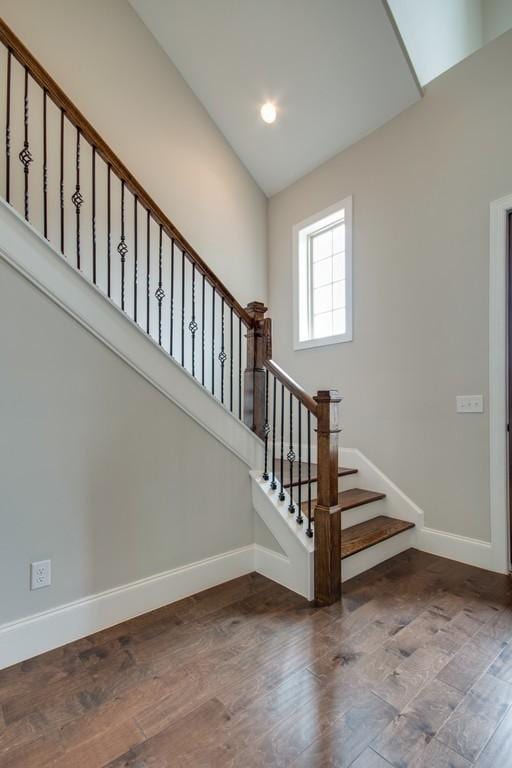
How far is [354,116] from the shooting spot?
10.9 feet

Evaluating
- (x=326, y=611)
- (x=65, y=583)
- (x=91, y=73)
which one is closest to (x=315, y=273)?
(x=91, y=73)

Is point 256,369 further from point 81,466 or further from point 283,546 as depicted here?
point 81,466

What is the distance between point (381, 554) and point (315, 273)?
8.80 feet

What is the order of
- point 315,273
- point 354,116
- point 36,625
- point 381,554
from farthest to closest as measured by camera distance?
point 315,273, point 354,116, point 381,554, point 36,625

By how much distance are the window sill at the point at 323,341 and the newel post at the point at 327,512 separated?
1.43 meters

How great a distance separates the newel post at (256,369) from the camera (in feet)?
8.75

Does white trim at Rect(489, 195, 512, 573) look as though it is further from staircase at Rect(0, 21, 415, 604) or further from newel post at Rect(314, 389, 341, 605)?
newel post at Rect(314, 389, 341, 605)

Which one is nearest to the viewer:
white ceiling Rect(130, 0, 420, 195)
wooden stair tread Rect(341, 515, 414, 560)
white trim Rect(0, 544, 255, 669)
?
white trim Rect(0, 544, 255, 669)

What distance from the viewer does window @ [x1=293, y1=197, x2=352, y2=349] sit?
3.55 metres

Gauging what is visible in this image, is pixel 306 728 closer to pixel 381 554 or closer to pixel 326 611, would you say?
pixel 326 611

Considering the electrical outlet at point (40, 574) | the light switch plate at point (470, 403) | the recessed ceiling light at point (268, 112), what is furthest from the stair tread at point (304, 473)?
the recessed ceiling light at point (268, 112)

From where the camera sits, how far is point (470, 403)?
268 centimetres

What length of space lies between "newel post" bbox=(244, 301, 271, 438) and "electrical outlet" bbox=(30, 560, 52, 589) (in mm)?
1395

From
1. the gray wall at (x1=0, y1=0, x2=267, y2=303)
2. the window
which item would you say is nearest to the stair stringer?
the window
